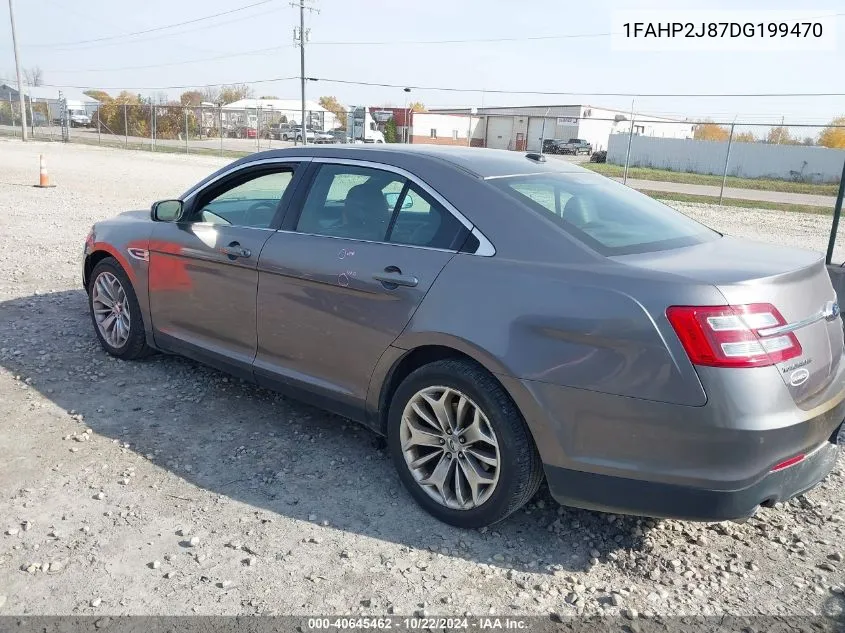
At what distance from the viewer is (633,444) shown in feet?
8.68

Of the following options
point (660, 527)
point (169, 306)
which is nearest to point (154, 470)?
point (169, 306)

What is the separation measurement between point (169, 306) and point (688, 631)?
11.6ft

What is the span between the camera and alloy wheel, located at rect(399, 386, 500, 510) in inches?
120

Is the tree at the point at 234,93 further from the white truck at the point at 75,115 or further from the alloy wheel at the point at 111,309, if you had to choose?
the alloy wheel at the point at 111,309

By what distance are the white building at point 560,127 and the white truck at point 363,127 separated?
5196 millimetres

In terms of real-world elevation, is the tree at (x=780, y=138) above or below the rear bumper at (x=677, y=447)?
above

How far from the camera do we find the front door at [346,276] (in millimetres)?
3271

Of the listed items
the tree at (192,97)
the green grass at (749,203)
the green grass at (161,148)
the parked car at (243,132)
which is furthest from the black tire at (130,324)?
the tree at (192,97)

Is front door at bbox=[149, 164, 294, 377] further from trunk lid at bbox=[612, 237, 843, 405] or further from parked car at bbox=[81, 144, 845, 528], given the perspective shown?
trunk lid at bbox=[612, 237, 843, 405]

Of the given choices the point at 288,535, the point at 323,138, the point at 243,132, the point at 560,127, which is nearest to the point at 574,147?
the point at 560,127

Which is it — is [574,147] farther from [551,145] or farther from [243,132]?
[243,132]

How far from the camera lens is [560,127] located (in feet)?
202

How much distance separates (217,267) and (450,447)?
1896mm

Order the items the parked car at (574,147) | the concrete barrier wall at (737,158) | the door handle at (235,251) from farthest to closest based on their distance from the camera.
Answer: the parked car at (574,147) < the concrete barrier wall at (737,158) < the door handle at (235,251)
